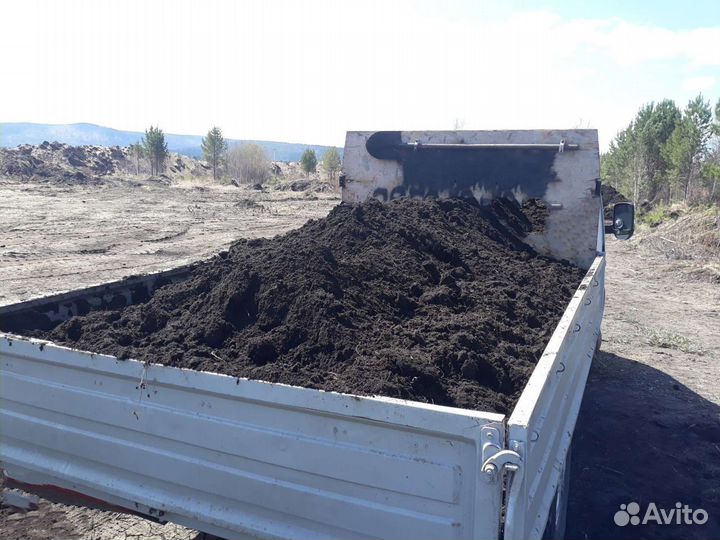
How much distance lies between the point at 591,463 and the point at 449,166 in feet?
9.31

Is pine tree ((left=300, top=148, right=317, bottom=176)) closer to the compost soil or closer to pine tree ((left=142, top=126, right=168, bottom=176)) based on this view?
pine tree ((left=142, top=126, right=168, bottom=176))

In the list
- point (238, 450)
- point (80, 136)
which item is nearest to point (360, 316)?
point (238, 450)

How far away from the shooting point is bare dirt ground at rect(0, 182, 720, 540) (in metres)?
3.58

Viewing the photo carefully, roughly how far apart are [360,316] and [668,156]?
86.5 ft

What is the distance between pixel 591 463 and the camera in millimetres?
4324

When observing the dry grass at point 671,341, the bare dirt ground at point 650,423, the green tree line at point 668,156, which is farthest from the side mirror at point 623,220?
the green tree line at point 668,156

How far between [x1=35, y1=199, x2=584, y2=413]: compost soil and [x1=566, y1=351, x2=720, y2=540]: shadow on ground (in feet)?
3.89

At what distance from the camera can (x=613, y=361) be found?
6594mm

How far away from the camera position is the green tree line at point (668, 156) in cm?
2397

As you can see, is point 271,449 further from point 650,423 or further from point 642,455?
point 650,423

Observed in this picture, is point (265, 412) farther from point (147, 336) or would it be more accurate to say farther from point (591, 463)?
point (591, 463)

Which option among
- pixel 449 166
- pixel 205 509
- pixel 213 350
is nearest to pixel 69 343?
pixel 213 350
